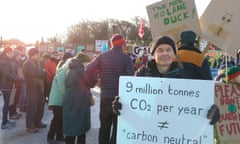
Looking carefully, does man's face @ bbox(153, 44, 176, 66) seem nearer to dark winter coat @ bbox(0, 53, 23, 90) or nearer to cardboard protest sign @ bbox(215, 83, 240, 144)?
cardboard protest sign @ bbox(215, 83, 240, 144)

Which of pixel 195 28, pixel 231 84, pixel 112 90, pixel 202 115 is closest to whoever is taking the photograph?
pixel 202 115

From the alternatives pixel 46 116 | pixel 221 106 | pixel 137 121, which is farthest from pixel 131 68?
pixel 46 116

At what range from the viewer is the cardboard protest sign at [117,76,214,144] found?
8.82ft

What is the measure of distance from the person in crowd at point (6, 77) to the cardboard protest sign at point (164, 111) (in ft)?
15.5

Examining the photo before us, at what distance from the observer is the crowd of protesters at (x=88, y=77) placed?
9.86 feet

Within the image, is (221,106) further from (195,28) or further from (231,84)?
(195,28)

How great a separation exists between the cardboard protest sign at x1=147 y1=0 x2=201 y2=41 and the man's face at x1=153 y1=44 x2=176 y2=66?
1306mm

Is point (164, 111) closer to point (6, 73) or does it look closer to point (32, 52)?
point (32, 52)

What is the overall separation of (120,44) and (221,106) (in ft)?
5.83

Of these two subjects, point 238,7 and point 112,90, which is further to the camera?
point 112,90

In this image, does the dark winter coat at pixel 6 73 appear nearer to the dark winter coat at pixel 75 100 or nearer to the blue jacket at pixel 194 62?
the dark winter coat at pixel 75 100

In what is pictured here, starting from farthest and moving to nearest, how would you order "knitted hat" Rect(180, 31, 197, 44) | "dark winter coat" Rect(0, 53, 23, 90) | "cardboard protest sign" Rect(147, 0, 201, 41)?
"dark winter coat" Rect(0, 53, 23, 90)
"cardboard protest sign" Rect(147, 0, 201, 41)
"knitted hat" Rect(180, 31, 197, 44)

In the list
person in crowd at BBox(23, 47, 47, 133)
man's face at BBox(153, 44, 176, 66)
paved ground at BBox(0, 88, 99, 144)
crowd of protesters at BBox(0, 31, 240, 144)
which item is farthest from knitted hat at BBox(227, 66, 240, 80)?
person in crowd at BBox(23, 47, 47, 133)

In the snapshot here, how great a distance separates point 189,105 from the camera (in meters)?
2.76
